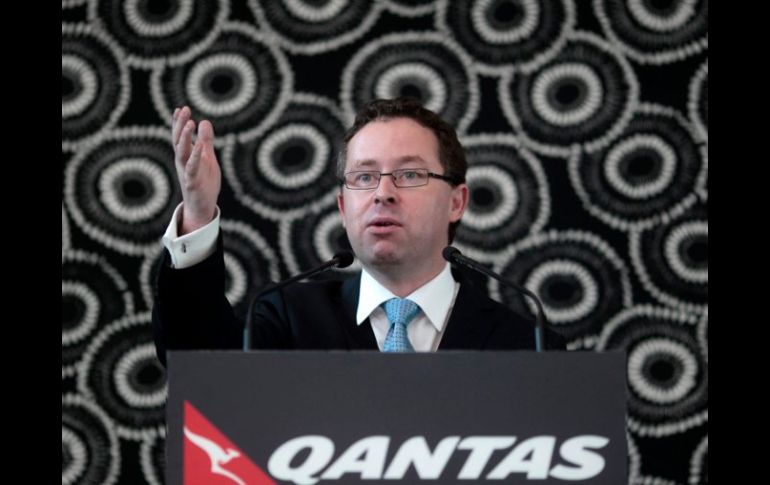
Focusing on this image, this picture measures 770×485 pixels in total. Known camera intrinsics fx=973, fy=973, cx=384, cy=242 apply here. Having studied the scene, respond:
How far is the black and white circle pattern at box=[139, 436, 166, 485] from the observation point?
2.89 meters

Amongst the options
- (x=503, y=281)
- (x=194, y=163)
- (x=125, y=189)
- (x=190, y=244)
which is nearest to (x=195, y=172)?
(x=194, y=163)

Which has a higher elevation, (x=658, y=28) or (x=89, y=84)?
(x=658, y=28)

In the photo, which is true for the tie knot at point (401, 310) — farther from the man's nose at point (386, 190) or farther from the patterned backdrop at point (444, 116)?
the patterned backdrop at point (444, 116)

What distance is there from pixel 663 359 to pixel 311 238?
3.67 ft

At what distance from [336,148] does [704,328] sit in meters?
1.23

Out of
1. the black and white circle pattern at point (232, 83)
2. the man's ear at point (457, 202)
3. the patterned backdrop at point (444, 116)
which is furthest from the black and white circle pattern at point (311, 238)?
the man's ear at point (457, 202)

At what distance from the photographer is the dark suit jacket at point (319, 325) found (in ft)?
5.58

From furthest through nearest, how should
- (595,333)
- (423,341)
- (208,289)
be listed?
(595,333)
(423,341)
(208,289)

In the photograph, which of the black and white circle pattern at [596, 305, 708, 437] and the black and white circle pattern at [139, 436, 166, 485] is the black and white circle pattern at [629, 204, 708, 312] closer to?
the black and white circle pattern at [596, 305, 708, 437]

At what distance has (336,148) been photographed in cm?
296

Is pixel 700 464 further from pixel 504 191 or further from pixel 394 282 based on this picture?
pixel 394 282

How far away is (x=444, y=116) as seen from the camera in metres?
2.95
